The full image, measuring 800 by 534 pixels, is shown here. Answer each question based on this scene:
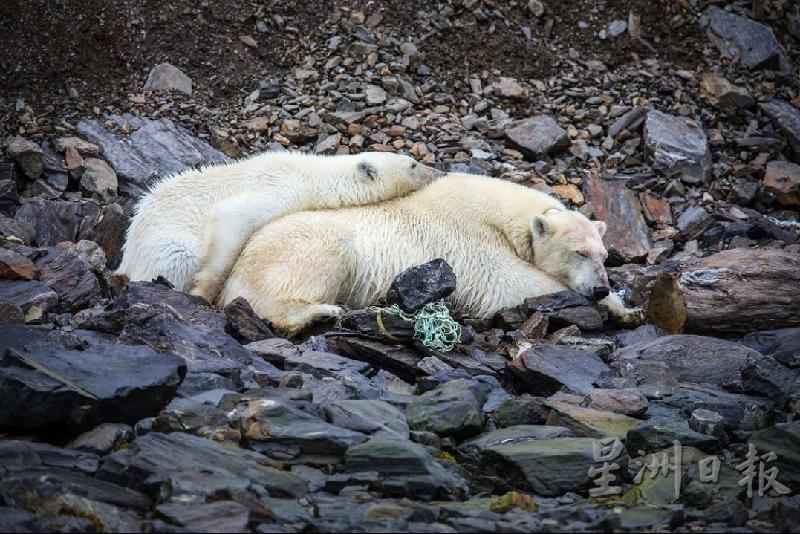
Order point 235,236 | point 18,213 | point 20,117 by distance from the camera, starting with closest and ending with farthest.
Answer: point 235,236
point 18,213
point 20,117

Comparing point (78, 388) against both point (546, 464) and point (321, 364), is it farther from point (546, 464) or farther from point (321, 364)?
point (546, 464)

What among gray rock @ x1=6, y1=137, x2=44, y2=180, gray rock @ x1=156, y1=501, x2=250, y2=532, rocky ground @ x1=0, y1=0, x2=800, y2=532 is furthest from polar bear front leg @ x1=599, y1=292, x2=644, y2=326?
gray rock @ x1=6, y1=137, x2=44, y2=180

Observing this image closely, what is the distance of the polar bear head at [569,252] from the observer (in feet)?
31.3

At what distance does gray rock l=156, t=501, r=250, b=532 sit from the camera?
14.2 ft

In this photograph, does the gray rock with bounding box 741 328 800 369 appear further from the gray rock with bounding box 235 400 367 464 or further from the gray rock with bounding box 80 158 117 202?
the gray rock with bounding box 80 158 117 202

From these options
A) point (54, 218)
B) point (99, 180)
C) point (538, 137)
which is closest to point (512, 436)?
point (54, 218)

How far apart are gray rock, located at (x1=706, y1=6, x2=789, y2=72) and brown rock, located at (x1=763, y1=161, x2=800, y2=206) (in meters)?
2.60

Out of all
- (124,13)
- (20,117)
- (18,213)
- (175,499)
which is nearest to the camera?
(175,499)

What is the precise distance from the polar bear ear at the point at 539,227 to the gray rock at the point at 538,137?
425 centimetres

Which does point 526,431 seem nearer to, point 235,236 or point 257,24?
point 235,236

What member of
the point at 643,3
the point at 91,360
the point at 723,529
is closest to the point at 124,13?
the point at 643,3

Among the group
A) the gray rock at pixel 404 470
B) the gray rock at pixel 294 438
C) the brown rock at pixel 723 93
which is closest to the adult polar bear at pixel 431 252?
the gray rock at pixel 294 438

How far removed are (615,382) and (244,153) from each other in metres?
7.47

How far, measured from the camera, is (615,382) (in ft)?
25.1
